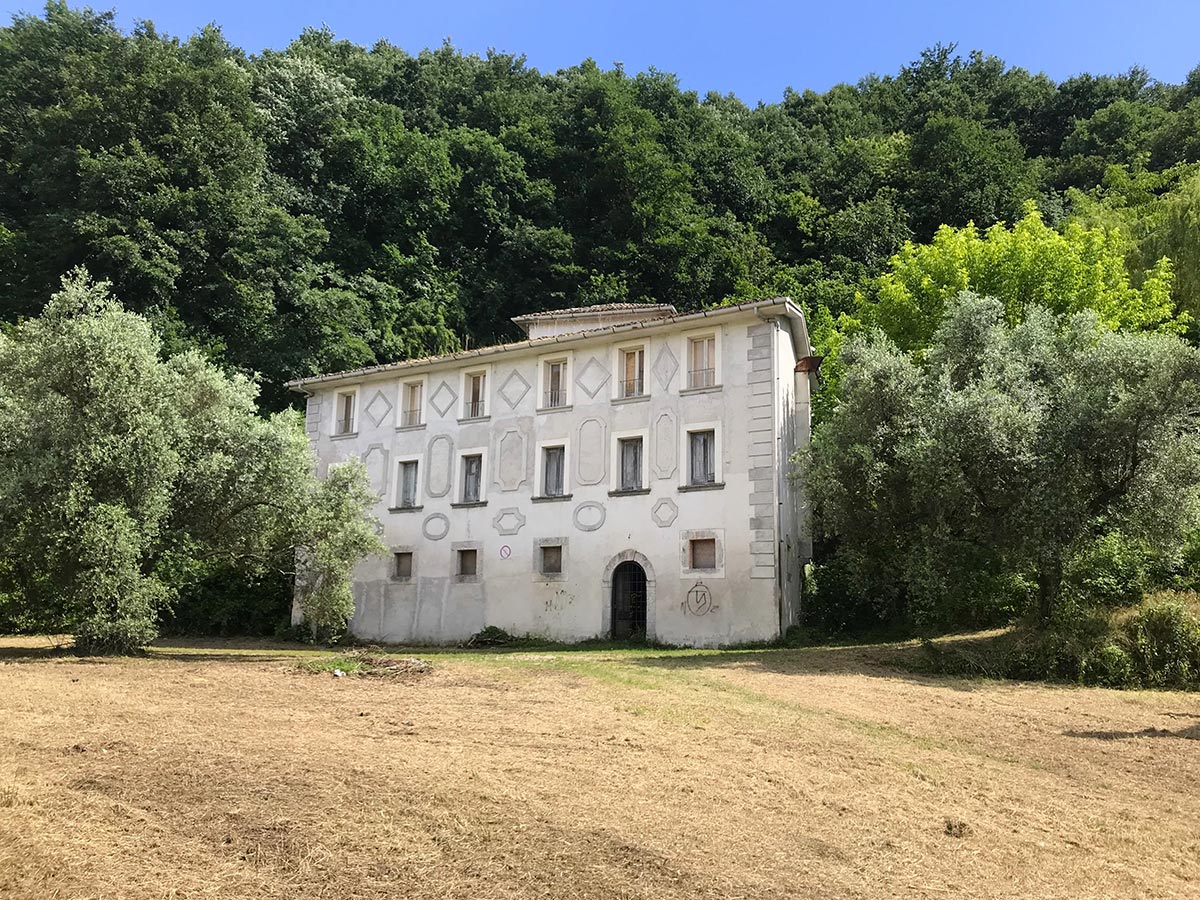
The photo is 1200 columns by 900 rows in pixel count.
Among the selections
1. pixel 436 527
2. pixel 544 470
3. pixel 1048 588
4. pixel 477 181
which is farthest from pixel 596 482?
pixel 477 181

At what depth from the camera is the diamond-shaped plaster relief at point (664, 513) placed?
947 inches

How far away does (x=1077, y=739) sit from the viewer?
10391 mm

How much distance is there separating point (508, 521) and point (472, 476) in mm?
2195

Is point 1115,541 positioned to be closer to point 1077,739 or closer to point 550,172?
point 1077,739

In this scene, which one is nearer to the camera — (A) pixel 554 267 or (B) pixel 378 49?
(A) pixel 554 267

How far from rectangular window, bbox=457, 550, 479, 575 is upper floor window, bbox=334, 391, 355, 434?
6.42m

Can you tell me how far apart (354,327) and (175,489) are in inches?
1012

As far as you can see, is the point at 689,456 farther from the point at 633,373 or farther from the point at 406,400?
the point at 406,400

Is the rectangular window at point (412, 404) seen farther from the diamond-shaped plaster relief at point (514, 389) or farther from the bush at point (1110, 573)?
the bush at point (1110, 573)

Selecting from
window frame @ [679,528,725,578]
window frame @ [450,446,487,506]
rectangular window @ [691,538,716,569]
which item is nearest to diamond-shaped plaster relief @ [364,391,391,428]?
window frame @ [450,446,487,506]

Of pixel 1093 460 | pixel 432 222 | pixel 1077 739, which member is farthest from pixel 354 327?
pixel 1077 739

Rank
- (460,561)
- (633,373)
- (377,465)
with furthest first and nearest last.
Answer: (377,465)
(460,561)
(633,373)

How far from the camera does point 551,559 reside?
25.8 metres

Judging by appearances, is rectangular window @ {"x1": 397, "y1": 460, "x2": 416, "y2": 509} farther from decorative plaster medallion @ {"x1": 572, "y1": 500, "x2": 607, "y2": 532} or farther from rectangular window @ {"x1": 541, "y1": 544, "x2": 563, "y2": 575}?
decorative plaster medallion @ {"x1": 572, "y1": 500, "x2": 607, "y2": 532}
